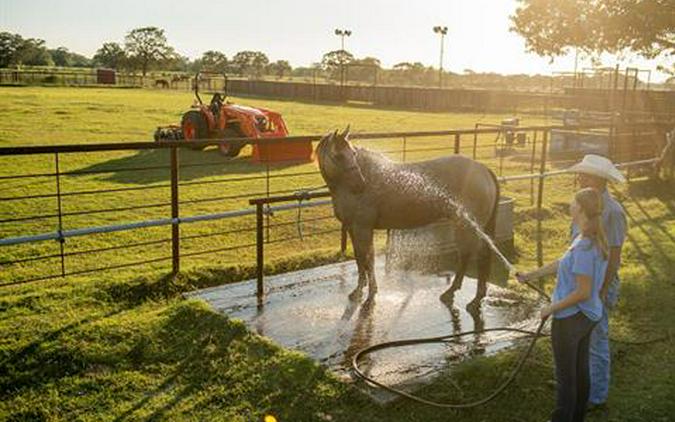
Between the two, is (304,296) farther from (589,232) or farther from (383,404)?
(589,232)

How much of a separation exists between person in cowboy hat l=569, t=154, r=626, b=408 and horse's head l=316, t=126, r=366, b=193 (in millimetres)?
1804

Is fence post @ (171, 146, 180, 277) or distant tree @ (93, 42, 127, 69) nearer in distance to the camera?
fence post @ (171, 146, 180, 277)

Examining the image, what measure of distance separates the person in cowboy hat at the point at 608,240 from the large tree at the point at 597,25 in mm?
11875

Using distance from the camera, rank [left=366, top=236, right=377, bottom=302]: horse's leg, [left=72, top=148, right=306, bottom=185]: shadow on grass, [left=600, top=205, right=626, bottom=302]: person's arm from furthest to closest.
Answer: [left=72, top=148, right=306, bottom=185]: shadow on grass → [left=366, top=236, right=377, bottom=302]: horse's leg → [left=600, top=205, right=626, bottom=302]: person's arm

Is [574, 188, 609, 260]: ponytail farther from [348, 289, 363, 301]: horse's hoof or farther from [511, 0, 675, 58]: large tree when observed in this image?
[511, 0, 675, 58]: large tree

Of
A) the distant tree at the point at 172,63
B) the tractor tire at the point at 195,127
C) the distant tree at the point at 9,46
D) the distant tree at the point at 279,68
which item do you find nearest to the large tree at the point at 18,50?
the distant tree at the point at 9,46

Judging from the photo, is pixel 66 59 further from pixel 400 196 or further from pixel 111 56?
pixel 400 196

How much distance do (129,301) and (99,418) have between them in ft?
7.21

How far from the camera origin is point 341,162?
212 inches

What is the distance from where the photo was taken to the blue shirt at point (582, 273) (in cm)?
354

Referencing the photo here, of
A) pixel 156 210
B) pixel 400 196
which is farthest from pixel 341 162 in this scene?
pixel 156 210

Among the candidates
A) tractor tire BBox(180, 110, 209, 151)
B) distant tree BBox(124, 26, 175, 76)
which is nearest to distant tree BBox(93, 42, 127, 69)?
distant tree BBox(124, 26, 175, 76)

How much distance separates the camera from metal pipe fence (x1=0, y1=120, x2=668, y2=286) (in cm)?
652

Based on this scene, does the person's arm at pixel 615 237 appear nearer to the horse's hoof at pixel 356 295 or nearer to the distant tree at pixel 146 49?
the horse's hoof at pixel 356 295
